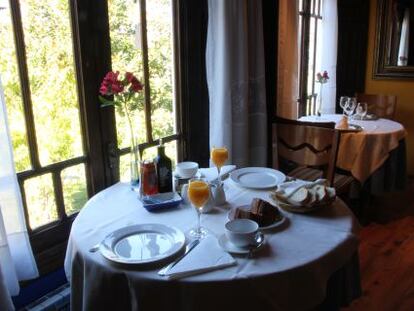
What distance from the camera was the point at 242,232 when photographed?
3.46 ft

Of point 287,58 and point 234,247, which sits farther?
point 287,58

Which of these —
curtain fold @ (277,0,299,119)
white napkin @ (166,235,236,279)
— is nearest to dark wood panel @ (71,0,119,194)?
white napkin @ (166,235,236,279)

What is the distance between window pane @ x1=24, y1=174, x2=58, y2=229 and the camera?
5.41 ft

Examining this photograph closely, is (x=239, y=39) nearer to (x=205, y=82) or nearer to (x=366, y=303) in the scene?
(x=205, y=82)

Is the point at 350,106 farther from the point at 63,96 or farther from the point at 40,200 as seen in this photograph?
the point at 40,200

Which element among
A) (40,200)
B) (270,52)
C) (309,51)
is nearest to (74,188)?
(40,200)

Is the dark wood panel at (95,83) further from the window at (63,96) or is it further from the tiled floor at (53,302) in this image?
the tiled floor at (53,302)

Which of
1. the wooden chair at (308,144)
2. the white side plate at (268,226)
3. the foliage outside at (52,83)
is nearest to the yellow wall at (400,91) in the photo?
the wooden chair at (308,144)

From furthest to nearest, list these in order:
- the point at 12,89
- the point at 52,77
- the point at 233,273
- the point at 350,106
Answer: the point at 350,106, the point at 52,77, the point at 12,89, the point at 233,273

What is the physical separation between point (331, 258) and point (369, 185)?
6.86ft

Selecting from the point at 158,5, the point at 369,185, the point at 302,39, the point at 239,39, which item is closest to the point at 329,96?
the point at 302,39

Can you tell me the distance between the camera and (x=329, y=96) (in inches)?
148

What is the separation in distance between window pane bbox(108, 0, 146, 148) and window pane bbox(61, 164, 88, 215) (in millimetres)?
255

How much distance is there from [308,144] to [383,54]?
239 cm
